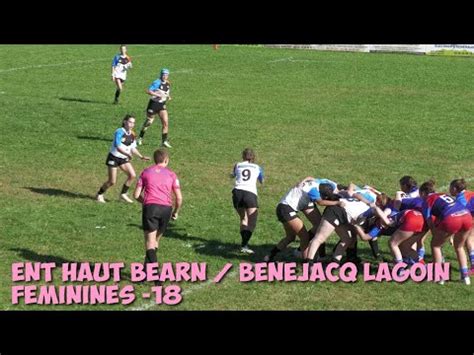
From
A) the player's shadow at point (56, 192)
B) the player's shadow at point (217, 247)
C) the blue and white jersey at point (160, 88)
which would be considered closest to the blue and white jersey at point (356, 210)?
the player's shadow at point (217, 247)

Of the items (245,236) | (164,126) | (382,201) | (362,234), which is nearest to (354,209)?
(362,234)

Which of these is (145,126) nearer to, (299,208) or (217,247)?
(217,247)

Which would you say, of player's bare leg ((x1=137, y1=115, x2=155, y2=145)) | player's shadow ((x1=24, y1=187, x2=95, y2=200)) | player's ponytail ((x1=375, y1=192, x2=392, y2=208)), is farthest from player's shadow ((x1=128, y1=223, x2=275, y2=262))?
player's bare leg ((x1=137, y1=115, x2=155, y2=145))

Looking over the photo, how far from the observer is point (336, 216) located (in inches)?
517

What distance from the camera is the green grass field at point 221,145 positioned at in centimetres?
1263

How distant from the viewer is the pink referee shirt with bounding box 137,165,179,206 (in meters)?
12.2

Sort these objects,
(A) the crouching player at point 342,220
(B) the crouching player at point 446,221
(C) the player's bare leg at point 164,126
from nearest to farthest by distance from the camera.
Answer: (B) the crouching player at point 446,221, (A) the crouching player at point 342,220, (C) the player's bare leg at point 164,126

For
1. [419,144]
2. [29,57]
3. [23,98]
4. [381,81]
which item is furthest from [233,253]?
[29,57]

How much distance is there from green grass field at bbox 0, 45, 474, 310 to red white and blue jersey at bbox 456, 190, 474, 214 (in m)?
1.23

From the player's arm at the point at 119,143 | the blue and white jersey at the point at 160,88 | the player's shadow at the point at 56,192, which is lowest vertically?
the player's shadow at the point at 56,192

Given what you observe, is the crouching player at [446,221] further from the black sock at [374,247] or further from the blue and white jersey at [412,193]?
the black sock at [374,247]

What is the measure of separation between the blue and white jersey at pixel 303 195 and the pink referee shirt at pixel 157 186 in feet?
7.73

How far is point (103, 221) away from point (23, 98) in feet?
57.1

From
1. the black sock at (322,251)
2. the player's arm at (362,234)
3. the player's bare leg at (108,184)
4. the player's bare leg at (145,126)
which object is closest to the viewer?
the player's arm at (362,234)
